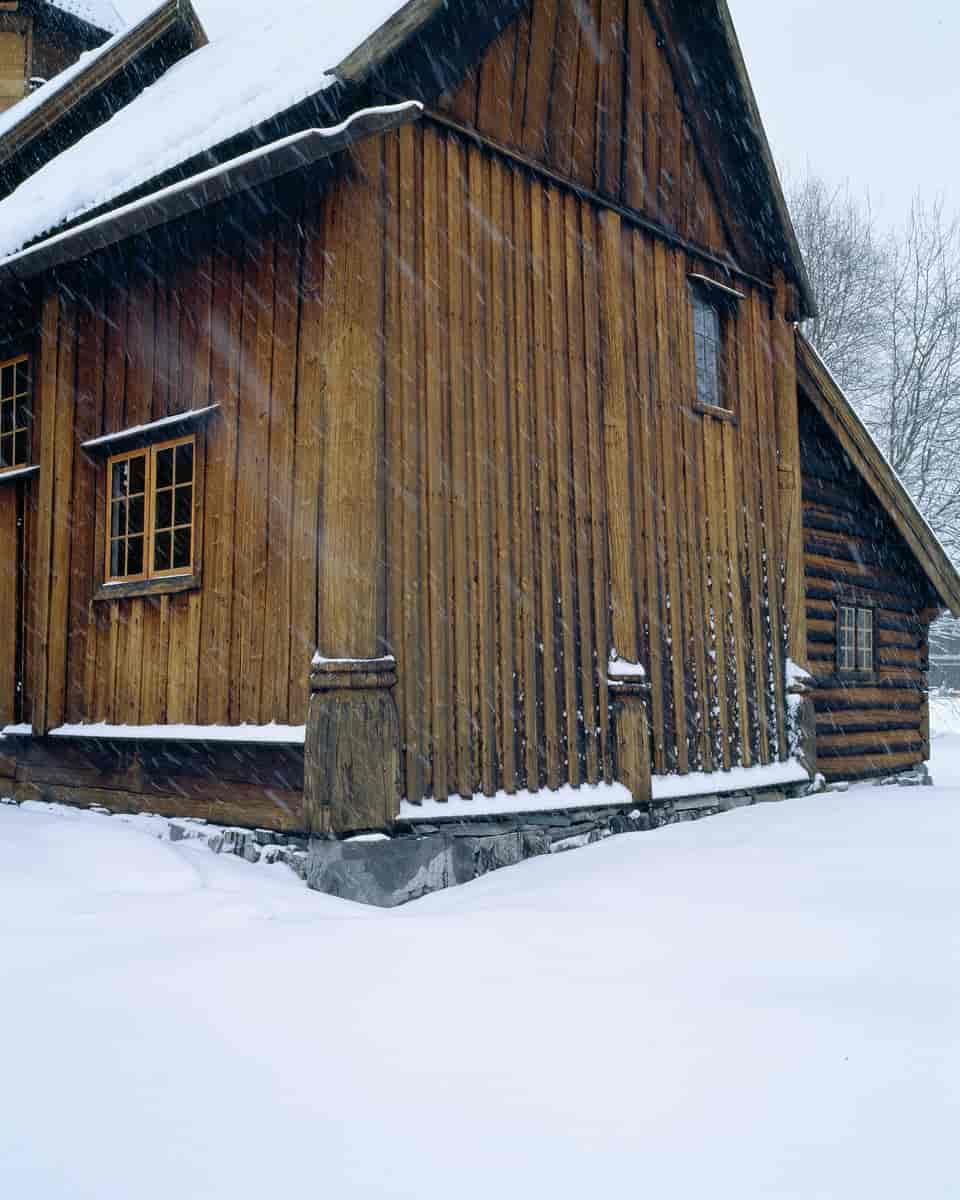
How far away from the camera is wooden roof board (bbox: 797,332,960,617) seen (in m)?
11.4

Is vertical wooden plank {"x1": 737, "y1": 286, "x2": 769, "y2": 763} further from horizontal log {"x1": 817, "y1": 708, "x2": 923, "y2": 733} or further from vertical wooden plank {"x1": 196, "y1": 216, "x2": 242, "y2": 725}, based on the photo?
vertical wooden plank {"x1": 196, "y1": 216, "x2": 242, "y2": 725}

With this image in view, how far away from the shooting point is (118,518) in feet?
27.9

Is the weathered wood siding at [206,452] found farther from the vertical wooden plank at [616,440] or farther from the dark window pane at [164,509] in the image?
the vertical wooden plank at [616,440]

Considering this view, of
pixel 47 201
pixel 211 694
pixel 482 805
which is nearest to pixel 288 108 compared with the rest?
pixel 47 201

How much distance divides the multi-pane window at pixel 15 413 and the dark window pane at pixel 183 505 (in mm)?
1931

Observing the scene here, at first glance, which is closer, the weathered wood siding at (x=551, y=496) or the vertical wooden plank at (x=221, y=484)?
the weathered wood siding at (x=551, y=496)

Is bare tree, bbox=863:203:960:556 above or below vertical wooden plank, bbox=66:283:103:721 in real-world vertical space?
above

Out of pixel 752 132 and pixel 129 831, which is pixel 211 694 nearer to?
pixel 129 831

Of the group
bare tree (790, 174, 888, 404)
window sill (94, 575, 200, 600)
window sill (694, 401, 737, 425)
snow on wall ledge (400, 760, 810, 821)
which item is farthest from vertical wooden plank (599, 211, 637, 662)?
bare tree (790, 174, 888, 404)

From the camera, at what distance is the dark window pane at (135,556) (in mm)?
8336

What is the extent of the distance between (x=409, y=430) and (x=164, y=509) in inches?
80.1

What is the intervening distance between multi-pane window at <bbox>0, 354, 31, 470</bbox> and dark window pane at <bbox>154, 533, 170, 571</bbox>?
1.85 metres

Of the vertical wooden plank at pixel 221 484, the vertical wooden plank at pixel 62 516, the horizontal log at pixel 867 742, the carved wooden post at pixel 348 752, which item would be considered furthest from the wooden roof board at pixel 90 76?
the horizontal log at pixel 867 742

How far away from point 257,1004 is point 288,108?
489cm
